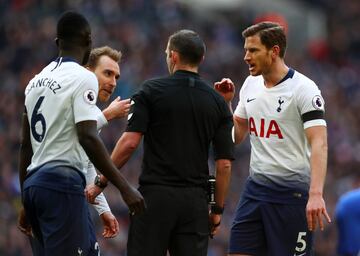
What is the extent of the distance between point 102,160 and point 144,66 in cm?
1599

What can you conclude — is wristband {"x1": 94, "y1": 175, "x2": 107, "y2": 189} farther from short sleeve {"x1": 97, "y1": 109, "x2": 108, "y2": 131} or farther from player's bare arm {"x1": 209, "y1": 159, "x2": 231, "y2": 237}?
player's bare arm {"x1": 209, "y1": 159, "x2": 231, "y2": 237}

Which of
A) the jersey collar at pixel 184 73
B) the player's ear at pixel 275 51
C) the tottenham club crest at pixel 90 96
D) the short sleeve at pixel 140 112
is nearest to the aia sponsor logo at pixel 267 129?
the player's ear at pixel 275 51

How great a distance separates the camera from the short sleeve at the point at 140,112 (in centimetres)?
901

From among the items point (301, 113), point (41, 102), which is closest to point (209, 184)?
point (301, 113)

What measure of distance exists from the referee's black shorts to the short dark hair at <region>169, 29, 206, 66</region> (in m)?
1.02

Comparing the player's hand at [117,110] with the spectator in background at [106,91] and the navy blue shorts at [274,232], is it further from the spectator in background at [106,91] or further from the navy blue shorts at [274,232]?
the navy blue shorts at [274,232]

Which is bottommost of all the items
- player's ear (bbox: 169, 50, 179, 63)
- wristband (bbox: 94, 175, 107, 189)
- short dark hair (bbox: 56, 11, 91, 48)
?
wristband (bbox: 94, 175, 107, 189)

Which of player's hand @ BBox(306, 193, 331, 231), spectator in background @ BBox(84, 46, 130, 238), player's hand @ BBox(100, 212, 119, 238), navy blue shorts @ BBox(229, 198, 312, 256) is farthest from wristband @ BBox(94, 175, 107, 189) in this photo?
player's hand @ BBox(306, 193, 331, 231)

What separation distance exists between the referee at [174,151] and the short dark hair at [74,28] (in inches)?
31.1

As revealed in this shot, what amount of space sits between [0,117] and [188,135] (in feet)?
37.2

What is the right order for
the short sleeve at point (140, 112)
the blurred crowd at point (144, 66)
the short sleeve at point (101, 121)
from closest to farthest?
the short sleeve at point (101, 121), the short sleeve at point (140, 112), the blurred crowd at point (144, 66)

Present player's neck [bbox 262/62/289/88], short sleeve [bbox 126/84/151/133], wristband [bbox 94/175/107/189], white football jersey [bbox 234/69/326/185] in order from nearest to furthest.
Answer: short sleeve [bbox 126/84/151/133], wristband [bbox 94/175/107/189], white football jersey [bbox 234/69/326/185], player's neck [bbox 262/62/289/88]

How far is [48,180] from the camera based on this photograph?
27.2 feet

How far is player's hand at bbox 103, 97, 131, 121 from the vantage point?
9164mm
